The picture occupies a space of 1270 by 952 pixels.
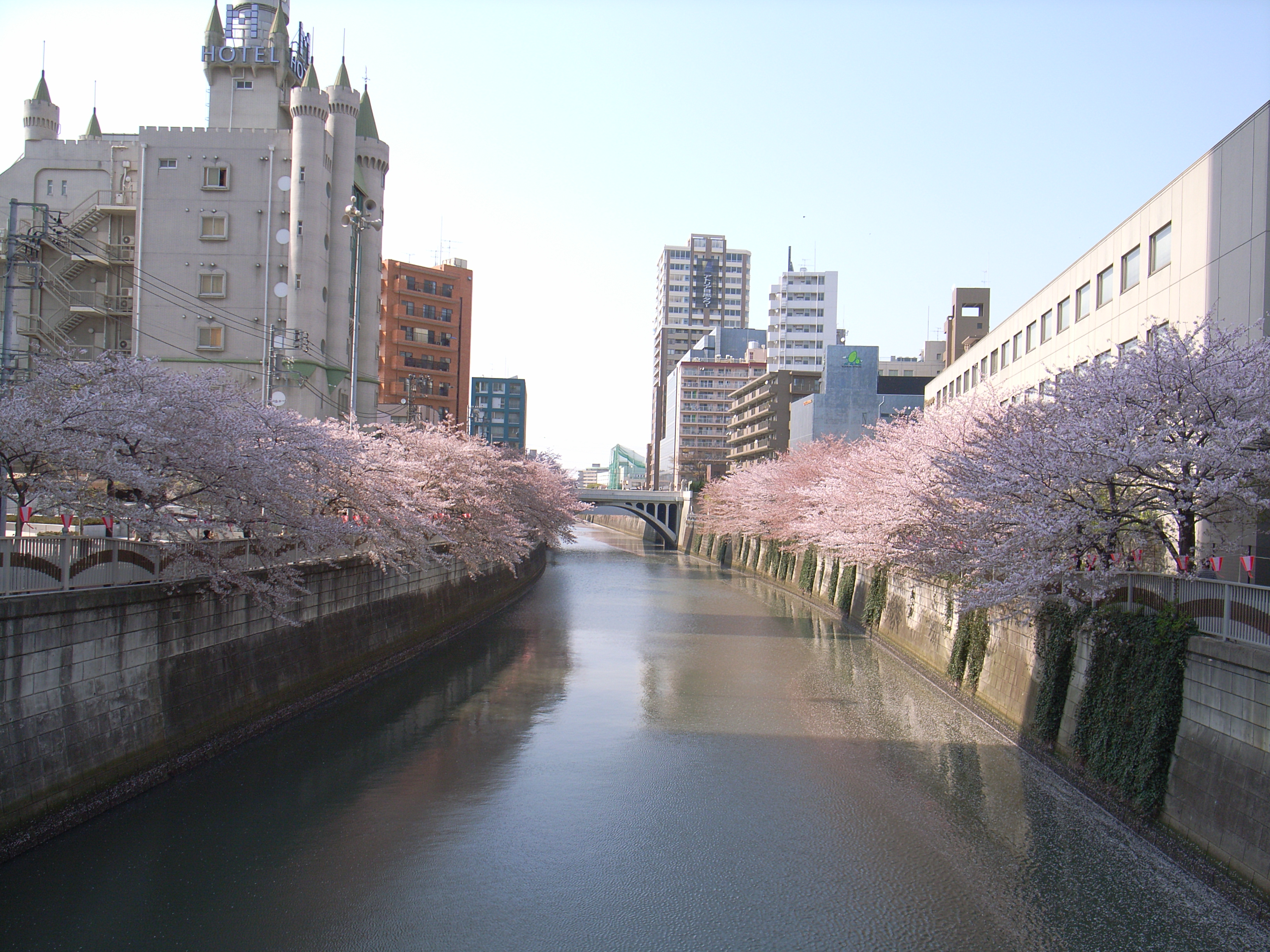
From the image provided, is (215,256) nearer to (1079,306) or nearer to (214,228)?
(214,228)

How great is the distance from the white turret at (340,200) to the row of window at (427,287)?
25.3 metres

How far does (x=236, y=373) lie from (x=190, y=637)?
24.3 meters

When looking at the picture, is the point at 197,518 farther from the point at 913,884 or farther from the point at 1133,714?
the point at 1133,714

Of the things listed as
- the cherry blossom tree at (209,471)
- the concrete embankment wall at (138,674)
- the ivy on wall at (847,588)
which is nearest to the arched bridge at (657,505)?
the ivy on wall at (847,588)

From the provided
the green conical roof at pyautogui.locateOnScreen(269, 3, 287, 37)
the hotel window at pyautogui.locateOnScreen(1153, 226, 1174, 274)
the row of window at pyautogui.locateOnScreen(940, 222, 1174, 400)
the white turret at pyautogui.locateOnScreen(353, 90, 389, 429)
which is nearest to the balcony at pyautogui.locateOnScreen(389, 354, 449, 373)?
the white turret at pyautogui.locateOnScreen(353, 90, 389, 429)

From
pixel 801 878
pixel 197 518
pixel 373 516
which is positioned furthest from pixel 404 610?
pixel 801 878

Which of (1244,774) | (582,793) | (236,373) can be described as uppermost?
(236,373)

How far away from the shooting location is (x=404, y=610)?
93.1ft

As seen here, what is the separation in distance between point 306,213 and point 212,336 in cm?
637

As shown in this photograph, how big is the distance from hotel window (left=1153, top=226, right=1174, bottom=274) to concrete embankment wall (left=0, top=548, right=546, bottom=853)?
21241 millimetres

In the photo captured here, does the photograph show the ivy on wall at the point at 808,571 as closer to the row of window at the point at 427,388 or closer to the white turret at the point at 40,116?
the row of window at the point at 427,388

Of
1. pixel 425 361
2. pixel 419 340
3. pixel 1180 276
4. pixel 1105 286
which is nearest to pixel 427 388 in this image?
pixel 425 361

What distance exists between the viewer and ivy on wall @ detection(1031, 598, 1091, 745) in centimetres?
1744

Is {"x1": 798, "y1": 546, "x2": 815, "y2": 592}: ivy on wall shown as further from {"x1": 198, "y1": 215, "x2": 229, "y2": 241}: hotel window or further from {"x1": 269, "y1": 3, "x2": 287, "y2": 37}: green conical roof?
{"x1": 269, "y1": 3, "x2": 287, "y2": 37}: green conical roof
